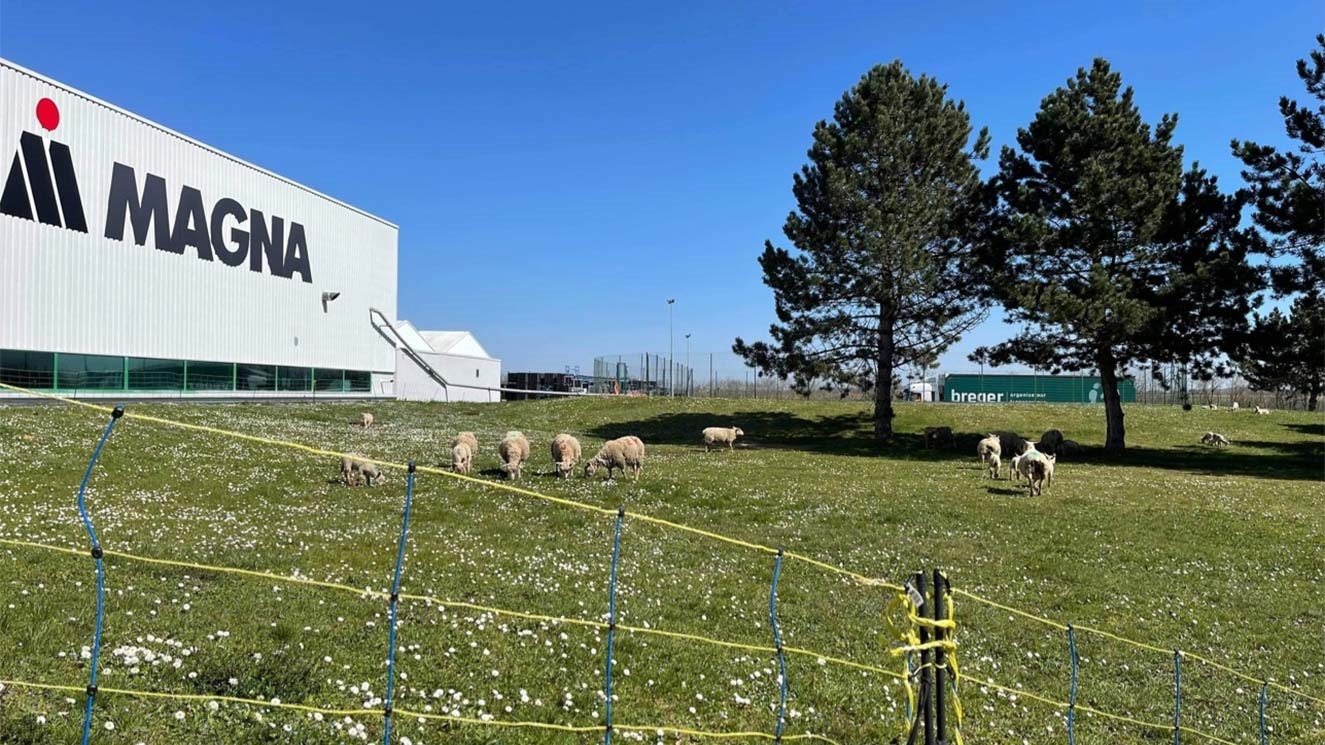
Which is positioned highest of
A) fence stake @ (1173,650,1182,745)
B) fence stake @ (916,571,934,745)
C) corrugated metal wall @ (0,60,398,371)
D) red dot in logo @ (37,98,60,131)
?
red dot in logo @ (37,98,60,131)

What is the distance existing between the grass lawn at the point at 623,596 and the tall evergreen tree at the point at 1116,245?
41.2 ft

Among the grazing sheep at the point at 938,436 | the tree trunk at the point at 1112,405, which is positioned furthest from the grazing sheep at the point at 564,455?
the tree trunk at the point at 1112,405

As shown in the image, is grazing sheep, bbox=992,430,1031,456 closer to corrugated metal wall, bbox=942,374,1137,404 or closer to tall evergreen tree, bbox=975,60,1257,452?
tall evergreen tree, bbox=975,60,1257,452

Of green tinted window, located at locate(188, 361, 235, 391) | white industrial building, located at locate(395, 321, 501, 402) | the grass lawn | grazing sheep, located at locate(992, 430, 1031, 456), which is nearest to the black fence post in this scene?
the grass lawn

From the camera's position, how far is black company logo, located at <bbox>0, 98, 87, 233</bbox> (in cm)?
3741

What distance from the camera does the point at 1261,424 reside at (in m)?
52.9

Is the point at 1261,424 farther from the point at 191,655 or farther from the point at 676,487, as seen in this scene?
the point at 191,655

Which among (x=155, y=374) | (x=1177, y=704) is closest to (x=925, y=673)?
(x=1177, y=704)

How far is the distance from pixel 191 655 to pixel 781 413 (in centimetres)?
5022

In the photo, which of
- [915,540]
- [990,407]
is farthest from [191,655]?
[990,407]

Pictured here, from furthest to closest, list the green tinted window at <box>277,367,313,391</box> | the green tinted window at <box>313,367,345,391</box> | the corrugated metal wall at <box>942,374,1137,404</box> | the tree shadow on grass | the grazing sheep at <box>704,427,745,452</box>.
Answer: the corrugated metal wall at <box>942,374,1137,404</box>, the green tinted window at <box>313,367,345,391</box>, the green tinted window at <box>277,367,313,391</box>, the grazing sheep at <box>704,427,745,452</box>, the tree shadow on grass

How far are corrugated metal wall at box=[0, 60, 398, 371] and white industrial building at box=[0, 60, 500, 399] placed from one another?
0.27 ft

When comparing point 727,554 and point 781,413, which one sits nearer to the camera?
point 727,554

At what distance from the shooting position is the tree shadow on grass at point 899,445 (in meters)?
35.3
